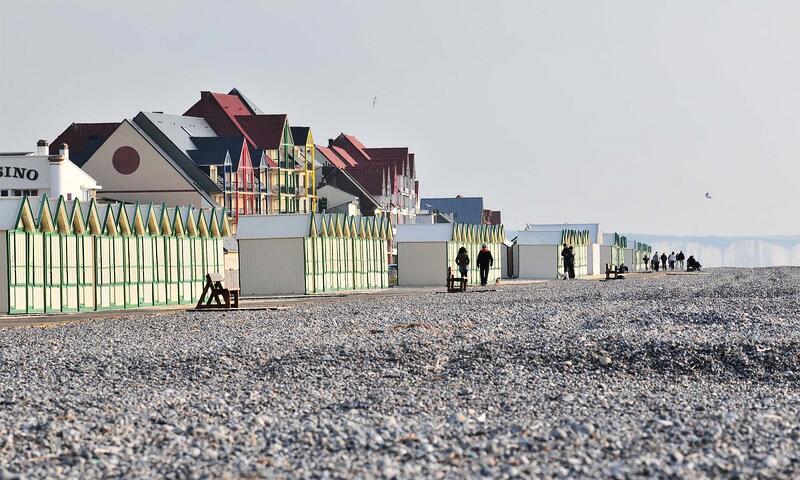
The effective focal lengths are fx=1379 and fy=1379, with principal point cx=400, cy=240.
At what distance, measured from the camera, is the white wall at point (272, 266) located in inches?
1682

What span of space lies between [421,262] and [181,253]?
18879 mm

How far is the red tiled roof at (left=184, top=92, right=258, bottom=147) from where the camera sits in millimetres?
84375

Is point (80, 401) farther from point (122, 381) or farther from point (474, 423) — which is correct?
point (474, 423)

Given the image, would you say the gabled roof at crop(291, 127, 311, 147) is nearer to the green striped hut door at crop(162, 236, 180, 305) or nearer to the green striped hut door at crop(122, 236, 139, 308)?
the green striped hut door at crop(162, 236, 180, 305)

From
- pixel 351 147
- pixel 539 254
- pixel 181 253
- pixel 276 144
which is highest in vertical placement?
pixel 351 147

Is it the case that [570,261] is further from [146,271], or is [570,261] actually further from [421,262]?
[146,271]

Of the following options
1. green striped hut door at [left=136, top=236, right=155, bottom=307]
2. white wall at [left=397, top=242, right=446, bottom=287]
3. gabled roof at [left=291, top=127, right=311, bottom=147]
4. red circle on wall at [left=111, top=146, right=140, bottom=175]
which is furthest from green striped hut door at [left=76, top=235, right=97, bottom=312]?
gabled roof at [left=291, top=127, right=311, bottom=147]

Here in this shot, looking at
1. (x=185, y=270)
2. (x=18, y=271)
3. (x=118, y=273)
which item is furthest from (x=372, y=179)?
(x=18, y=271)

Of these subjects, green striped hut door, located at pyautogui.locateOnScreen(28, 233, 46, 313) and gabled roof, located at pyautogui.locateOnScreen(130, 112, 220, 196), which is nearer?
green striped hut door, located at pyautogui.locateOnScreen(28, 233, 46, 313)

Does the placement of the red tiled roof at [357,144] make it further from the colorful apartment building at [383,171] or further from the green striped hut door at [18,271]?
the green striped hut door at [18,271]

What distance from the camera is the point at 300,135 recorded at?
88.4m

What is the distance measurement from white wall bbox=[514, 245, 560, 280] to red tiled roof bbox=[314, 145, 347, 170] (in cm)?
3582

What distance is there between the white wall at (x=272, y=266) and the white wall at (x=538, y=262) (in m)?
29.3

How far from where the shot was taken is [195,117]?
83.9 m
